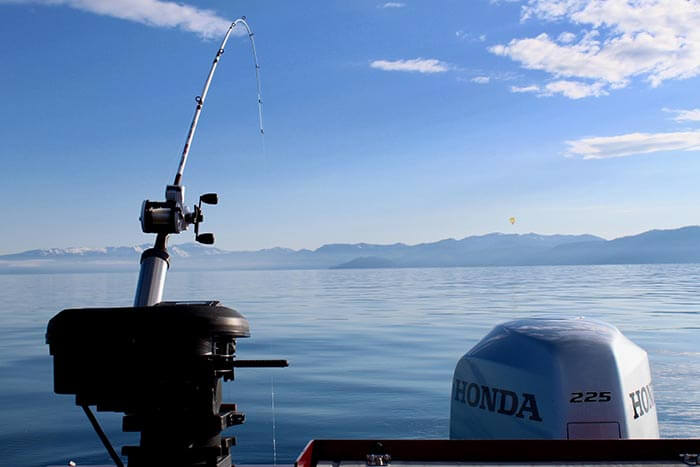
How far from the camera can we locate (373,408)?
10281 millimetres

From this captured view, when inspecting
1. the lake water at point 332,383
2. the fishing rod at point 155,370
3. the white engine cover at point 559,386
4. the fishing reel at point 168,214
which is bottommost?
the lake water at point 332,383

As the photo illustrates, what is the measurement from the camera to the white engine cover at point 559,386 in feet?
16.3

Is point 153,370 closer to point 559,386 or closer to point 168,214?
point 168,214

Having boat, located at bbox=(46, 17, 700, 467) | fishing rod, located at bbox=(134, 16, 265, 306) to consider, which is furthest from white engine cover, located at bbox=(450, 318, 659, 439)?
fishing rod, located at bbox=(134, 16, 265, 306)

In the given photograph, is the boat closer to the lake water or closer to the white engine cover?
the white engine cover

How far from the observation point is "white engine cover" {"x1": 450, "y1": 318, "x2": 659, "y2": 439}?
496 centimetres

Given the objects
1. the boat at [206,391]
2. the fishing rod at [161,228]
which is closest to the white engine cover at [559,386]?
the boat at [206,391]

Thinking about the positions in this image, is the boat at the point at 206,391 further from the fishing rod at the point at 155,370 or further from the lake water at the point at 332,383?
the lake water at the point at 332,383

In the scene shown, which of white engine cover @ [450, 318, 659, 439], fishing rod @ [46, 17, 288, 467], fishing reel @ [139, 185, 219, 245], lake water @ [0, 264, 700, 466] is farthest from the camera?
lake water @ [0, 264, 700, 466]

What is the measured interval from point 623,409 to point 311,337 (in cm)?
1486

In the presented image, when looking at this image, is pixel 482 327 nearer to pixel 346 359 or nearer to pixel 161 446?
pixel 346 359

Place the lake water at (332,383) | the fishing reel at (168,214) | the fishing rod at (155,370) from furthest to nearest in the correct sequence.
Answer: the lake water at (332,383), the fishing reel at (168,214), the fishing rod at (155,370)

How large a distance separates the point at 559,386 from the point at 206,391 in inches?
131

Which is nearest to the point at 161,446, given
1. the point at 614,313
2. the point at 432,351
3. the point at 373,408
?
the point at 373,408
